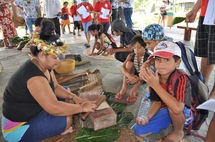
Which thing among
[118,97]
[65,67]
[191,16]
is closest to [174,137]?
[118,97]

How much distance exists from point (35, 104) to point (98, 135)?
0.67m

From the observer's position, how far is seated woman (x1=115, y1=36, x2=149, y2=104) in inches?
96.5

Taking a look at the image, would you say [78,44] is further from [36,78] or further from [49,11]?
[36,78]

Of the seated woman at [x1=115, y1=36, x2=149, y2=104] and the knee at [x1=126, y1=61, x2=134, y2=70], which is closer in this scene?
the seated woman at [x1=115, y1=36, x2=149, y2=104]

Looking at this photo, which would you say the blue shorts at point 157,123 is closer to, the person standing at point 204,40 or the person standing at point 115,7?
the person standing at point 204,40

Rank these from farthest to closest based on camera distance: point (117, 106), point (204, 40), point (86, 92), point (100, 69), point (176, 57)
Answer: point (100, 69), point (86, 92), point (117, 106), point (204, 40), point (176, 57)

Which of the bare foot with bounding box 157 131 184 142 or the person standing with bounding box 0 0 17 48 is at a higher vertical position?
the person standing with bounding box 0 0 17 48

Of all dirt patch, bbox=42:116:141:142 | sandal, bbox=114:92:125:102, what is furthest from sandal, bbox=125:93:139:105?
dirt patch, bbox=42:116:141:142

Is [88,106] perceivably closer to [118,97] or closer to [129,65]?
[118,97]

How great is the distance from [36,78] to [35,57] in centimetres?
23

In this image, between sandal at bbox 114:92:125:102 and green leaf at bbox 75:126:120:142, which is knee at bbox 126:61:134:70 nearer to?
sandal at bbox 114:92:125:102

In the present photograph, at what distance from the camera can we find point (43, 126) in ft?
5.52

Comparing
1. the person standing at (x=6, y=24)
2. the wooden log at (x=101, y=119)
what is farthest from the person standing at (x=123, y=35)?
the person standing at (x=6, y=24)

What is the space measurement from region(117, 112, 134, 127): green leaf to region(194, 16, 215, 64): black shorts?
110cm
